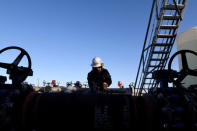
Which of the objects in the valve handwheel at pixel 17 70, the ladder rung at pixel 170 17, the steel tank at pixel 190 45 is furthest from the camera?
the steel tank at pixel 190 45

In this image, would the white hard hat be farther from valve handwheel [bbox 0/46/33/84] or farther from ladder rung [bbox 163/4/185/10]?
ladder rung [bbox 163/4/185/10]

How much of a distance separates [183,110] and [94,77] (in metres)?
3.40

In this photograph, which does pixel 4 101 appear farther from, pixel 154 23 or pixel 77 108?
pixel 154 23

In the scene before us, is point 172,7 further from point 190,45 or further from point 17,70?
point 17,70

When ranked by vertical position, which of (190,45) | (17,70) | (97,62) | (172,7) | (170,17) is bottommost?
(17,70)

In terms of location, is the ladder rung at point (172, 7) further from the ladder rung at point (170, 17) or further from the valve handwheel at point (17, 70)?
the valve handwheel at point (17, 70)

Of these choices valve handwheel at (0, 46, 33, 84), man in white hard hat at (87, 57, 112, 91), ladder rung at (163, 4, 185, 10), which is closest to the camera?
valve handwheel at (0, 46, 33, 84)

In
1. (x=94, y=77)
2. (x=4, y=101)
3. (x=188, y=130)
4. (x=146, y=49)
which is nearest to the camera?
(x=188, y=130)

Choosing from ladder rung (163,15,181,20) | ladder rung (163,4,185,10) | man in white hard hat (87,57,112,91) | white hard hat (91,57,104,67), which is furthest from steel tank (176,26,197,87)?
white hard hat (91,57,104,67)

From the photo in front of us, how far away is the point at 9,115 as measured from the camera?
288 centimetres

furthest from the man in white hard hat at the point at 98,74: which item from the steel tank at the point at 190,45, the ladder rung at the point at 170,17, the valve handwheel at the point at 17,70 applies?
the steel tank at the point at 190,45

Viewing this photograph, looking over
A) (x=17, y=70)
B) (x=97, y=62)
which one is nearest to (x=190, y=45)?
(x=97, y=62)

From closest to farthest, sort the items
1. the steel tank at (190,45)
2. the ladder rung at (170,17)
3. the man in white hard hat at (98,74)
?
1. the man in white hard hat at (98,74)
2. the ladder rung at (170,17)
3. the steel tank at (190,45)

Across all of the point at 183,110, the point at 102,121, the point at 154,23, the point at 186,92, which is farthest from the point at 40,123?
the point at 154,23
